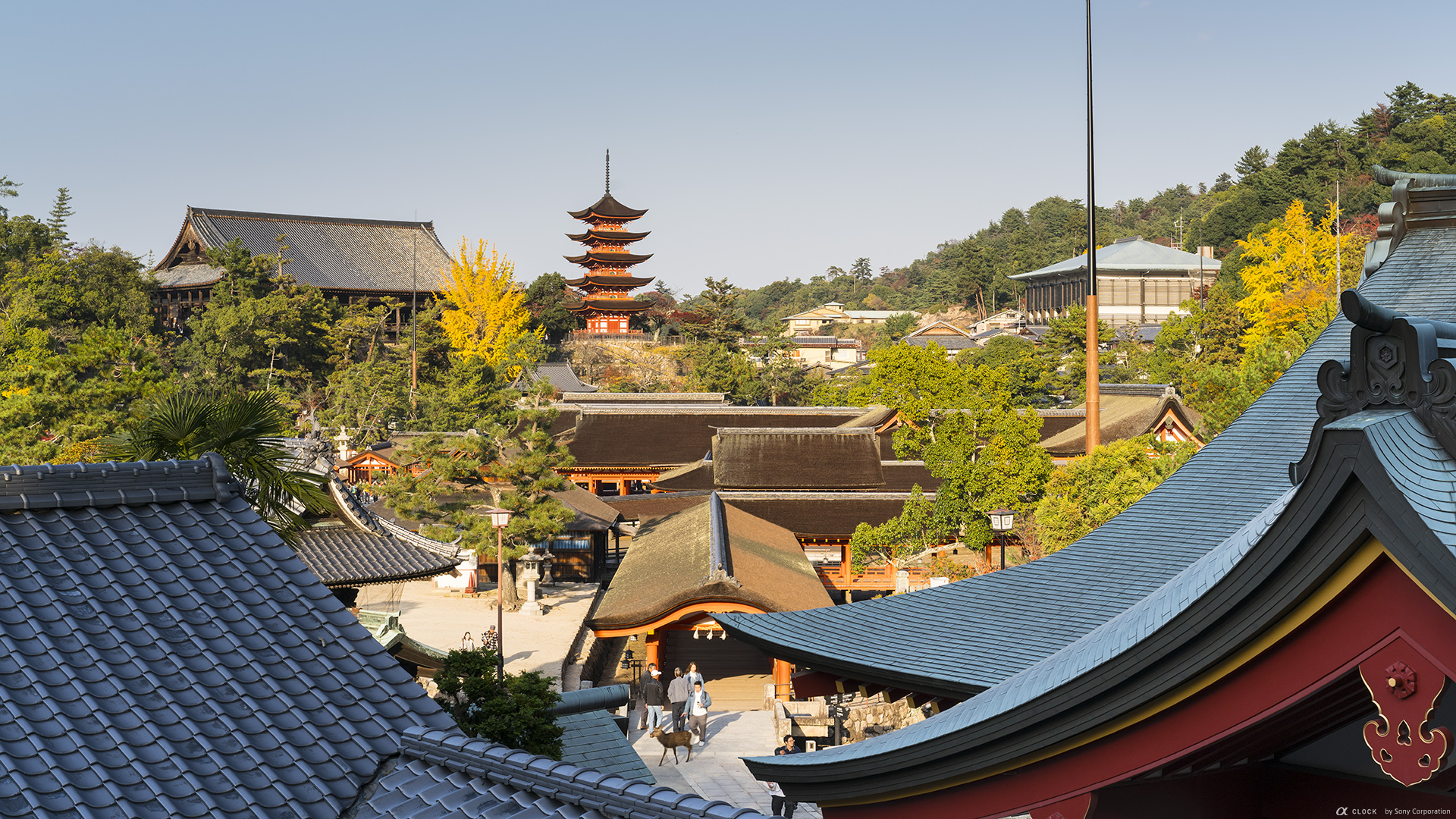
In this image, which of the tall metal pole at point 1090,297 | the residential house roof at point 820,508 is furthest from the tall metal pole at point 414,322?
the tall metal pole at point 1090,297

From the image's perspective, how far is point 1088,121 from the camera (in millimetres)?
12891

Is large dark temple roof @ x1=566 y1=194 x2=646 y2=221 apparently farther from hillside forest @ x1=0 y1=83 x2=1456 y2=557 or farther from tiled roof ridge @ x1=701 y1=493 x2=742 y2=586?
tiled roof ridge @ x1=701 y1=493 x2=742 y2=586

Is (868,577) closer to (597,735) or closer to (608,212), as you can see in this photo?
(597,735)

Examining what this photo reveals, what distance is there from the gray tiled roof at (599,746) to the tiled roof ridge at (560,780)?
3.42 metres

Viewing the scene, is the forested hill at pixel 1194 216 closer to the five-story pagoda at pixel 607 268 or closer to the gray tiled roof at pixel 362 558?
the gray tiled roof at pixel 362 558

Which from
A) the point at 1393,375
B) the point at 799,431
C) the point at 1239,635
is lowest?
the point at 799,431

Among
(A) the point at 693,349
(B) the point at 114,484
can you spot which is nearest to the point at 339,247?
(A) the point at 693,349

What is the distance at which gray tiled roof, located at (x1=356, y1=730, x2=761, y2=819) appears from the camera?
12.7ft

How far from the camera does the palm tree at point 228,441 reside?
26.2 ft

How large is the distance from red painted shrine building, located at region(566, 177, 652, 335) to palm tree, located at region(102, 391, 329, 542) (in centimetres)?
4773

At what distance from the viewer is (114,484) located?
539 centimetres

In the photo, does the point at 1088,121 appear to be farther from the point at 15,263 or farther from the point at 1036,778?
the point at 15,263

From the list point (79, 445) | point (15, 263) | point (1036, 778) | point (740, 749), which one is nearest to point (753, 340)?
point (15, 263)

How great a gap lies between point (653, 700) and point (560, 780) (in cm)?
1158
